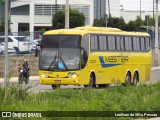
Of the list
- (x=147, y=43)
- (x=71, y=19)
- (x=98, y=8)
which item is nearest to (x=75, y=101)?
(x=147, y=43)

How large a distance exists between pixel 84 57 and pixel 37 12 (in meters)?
96.5

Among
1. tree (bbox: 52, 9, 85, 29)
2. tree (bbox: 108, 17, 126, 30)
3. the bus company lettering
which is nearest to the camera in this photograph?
the bus company lettering

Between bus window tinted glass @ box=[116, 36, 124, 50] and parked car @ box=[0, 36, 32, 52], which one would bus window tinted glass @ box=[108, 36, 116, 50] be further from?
parked car @ box=[0, 36, 32, 52]

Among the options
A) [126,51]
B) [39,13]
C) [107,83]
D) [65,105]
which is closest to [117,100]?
[65,105]

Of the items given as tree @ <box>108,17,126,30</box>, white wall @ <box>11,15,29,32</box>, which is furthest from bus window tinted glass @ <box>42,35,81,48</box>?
white wall @ <box>11,15,29,32</box>

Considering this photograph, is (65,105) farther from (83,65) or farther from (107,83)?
(107,83)

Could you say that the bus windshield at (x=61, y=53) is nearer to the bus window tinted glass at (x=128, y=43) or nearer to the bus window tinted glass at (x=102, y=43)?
the bus window tinted glass at (x=102, y=43)

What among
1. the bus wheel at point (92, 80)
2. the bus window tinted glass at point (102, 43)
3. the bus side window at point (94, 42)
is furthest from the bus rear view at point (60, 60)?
the bus window tinted glass at point (102, 43)

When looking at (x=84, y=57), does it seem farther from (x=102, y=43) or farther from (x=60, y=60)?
(x=102, y=43)

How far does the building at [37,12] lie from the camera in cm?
12375

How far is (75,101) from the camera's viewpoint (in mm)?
15453

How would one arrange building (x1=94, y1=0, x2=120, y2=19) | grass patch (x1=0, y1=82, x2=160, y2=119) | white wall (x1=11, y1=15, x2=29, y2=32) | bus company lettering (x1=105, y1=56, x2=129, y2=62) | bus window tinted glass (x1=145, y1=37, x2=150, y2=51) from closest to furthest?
1. grass patch (x1=0, y1=82, x2=160, y2=119)
2. bus company lettering (x1=105, y1=56, x2=129, y2=62)
3. bus window tinted glass (x1=145, y1=37, x2=150, y2=51)
4. white wall (x1=11, y1=15, x2=29, y2=32)
5. building (x1=94, y1=0, x2=120, y2=19)

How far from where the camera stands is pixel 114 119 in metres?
12.9

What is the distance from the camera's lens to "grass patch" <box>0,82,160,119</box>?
533 inches
